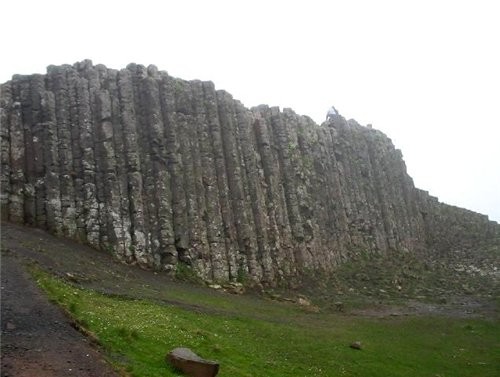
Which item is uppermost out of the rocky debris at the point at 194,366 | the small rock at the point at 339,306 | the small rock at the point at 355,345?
the rocky debris at the point at 194,366

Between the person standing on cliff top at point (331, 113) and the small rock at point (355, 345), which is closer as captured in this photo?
the small rock at point (355, 345)

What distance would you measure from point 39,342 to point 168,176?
25602 mm

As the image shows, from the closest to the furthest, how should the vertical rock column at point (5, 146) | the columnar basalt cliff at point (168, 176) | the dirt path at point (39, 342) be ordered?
1. the dirt path at point (39, 342)
2. the vertical rock column at point (5, 146)
3. the columnar basalt cliff at point (168, 176)

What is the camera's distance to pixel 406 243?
64000 mm

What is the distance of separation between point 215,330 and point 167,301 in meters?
5.02

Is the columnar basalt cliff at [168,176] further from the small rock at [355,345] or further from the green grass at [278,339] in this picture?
the small rock at [355,345]

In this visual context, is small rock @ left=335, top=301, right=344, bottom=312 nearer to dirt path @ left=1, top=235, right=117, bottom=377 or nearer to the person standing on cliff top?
dirt path @ left=1, top=235, right=117, bottom=377

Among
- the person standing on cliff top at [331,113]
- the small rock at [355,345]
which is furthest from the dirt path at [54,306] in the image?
the person standing on cliff top at [331,113]

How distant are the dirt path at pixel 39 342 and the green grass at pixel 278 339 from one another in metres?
0.82

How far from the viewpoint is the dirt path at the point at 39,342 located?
16312mm

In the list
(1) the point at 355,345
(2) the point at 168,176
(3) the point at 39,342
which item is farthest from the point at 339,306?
(3) the point at 39,342

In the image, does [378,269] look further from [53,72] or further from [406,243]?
[53,72]

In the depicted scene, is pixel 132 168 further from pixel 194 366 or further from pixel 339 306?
pixel 194 366

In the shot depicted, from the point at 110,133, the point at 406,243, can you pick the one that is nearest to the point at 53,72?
the point at 110,133
